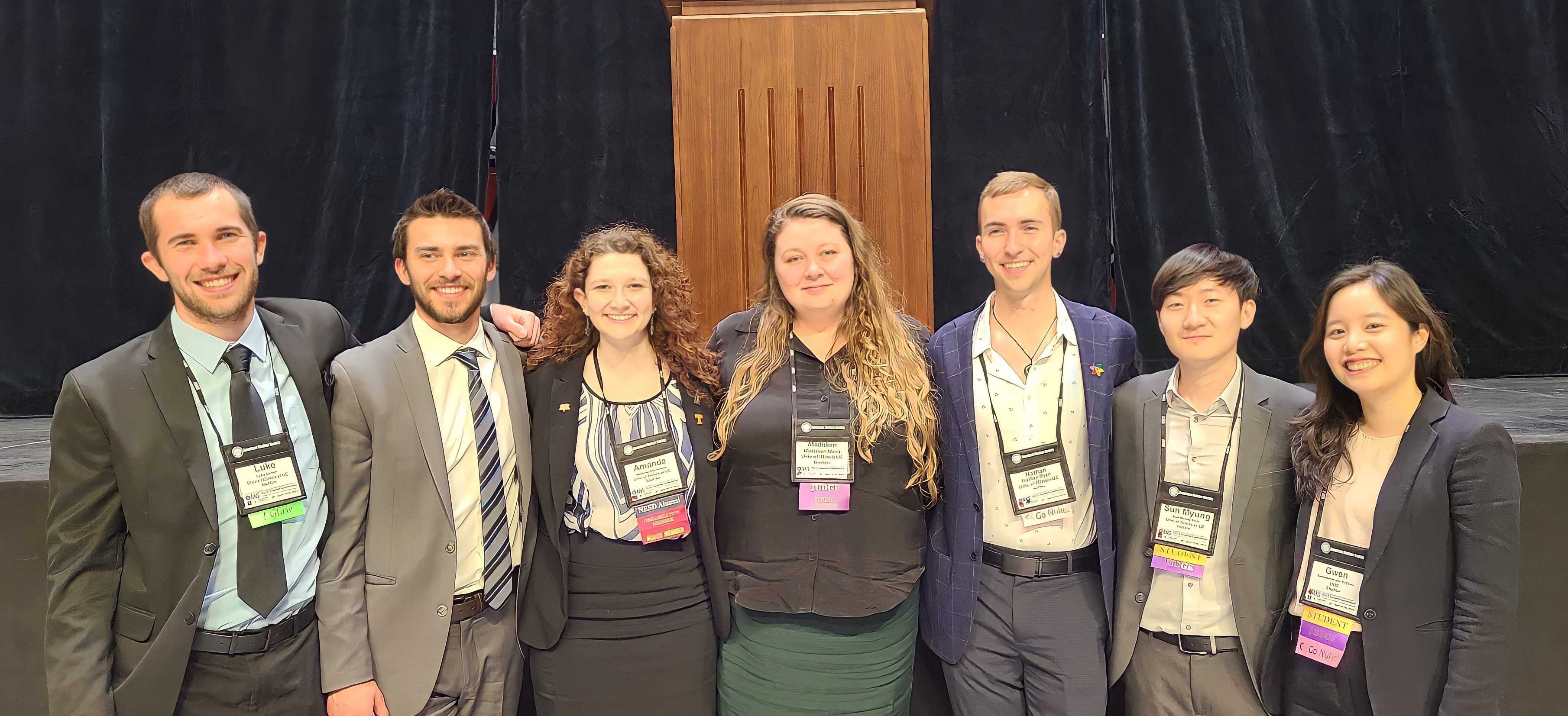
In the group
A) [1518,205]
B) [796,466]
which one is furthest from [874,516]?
[1518,205]

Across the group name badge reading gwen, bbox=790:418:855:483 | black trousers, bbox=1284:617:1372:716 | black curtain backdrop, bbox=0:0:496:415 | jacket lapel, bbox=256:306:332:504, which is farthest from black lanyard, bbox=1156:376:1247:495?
black curtain backdrop, bbox=0:0:496:415

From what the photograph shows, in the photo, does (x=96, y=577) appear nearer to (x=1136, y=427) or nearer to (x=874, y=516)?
(x=874, y=516)

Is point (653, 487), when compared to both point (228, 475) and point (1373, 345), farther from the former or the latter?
point (1373, 345)

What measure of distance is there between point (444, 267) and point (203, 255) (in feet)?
1.43

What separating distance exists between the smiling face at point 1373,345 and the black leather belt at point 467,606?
1.81 metres

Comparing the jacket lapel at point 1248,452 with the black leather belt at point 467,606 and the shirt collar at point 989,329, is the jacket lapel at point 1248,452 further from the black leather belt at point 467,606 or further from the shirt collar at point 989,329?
the black leather belt at point 467,606

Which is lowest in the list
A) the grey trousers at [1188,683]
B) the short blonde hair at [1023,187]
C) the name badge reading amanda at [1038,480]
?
the grey trousers at [1188,683]

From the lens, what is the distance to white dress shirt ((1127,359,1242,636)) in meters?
1.90

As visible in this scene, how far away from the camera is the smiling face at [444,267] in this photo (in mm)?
1908

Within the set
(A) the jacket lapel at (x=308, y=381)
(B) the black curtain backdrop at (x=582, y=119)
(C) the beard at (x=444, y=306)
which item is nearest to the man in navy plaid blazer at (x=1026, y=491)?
(C) the beard at (x=444, y=306)

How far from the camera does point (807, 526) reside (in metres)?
1.96

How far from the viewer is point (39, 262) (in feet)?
13.1

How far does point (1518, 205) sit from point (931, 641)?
3.67 m

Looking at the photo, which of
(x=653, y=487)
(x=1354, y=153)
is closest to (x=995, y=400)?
(x=653, y=487)
